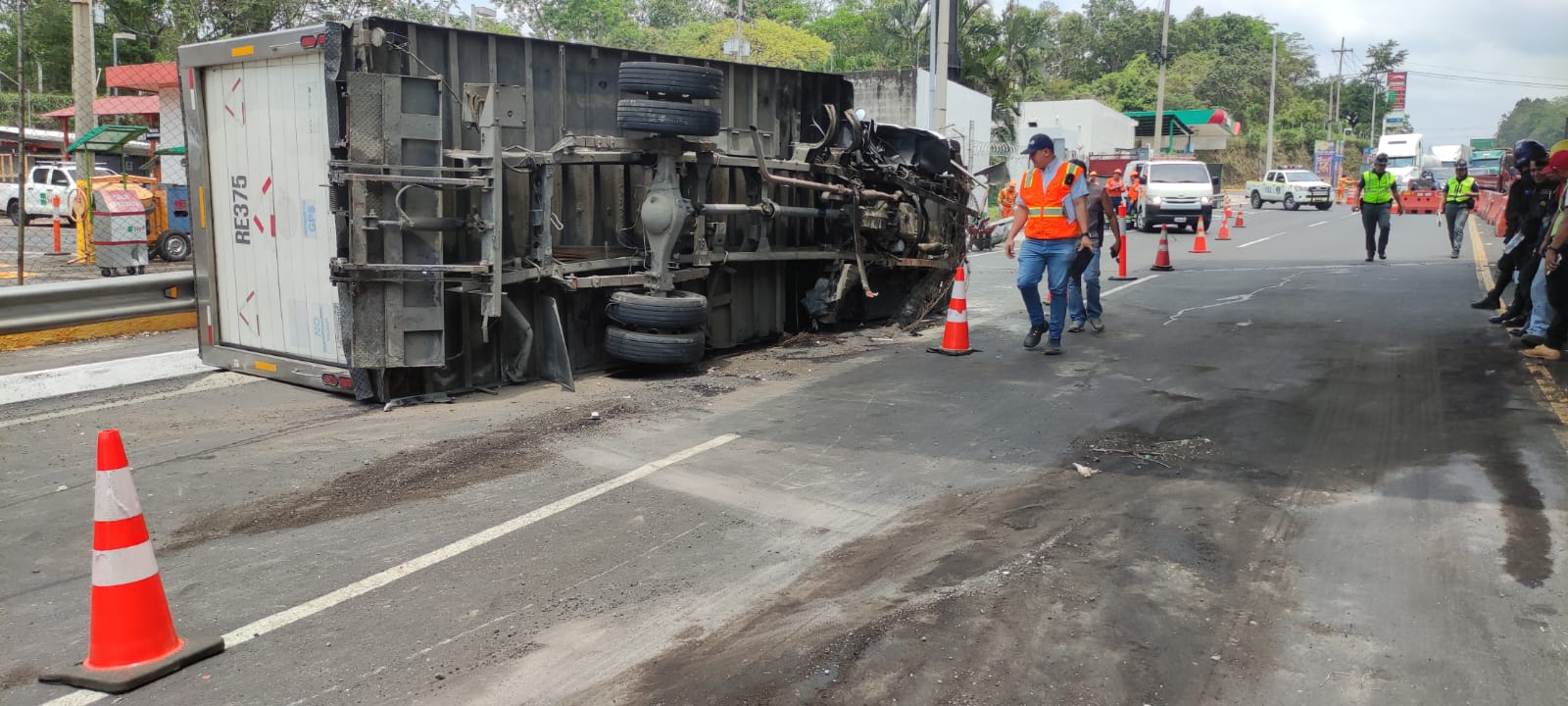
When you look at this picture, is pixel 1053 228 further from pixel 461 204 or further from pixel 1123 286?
pixel 1123 286

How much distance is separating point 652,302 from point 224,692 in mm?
5176

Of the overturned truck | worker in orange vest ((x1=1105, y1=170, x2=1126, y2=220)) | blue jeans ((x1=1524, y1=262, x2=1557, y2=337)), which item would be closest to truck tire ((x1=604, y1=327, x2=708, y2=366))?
the overturned truck

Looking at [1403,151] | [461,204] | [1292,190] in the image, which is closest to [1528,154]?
[461,204]

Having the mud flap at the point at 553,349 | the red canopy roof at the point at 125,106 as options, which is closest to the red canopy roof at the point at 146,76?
the red canopy roof at the point at 125,106

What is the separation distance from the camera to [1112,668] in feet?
12.4

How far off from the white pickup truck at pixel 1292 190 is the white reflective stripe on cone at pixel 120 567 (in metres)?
48.4

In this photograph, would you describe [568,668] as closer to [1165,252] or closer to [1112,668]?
[1112,668]

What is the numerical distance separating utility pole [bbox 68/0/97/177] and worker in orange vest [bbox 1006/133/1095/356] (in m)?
13.9

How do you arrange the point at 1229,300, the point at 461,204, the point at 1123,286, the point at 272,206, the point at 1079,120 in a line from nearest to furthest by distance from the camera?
the point at 461,204 → the point at 272,206 → the point at 1229,300 → the point at 1123,286 → the point at 1079,120

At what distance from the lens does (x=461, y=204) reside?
309 inches

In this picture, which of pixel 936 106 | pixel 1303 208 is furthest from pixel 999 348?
pixel 1303 208

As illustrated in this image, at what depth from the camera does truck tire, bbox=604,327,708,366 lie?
8.56 meters

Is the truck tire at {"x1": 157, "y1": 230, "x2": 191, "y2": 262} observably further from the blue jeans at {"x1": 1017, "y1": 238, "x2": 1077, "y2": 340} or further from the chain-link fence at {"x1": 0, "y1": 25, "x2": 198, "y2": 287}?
the blue jeans at {"x1": 1017, "y1": 238, "x2": 1077, "y2": 340}

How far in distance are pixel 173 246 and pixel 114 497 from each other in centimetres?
1671
